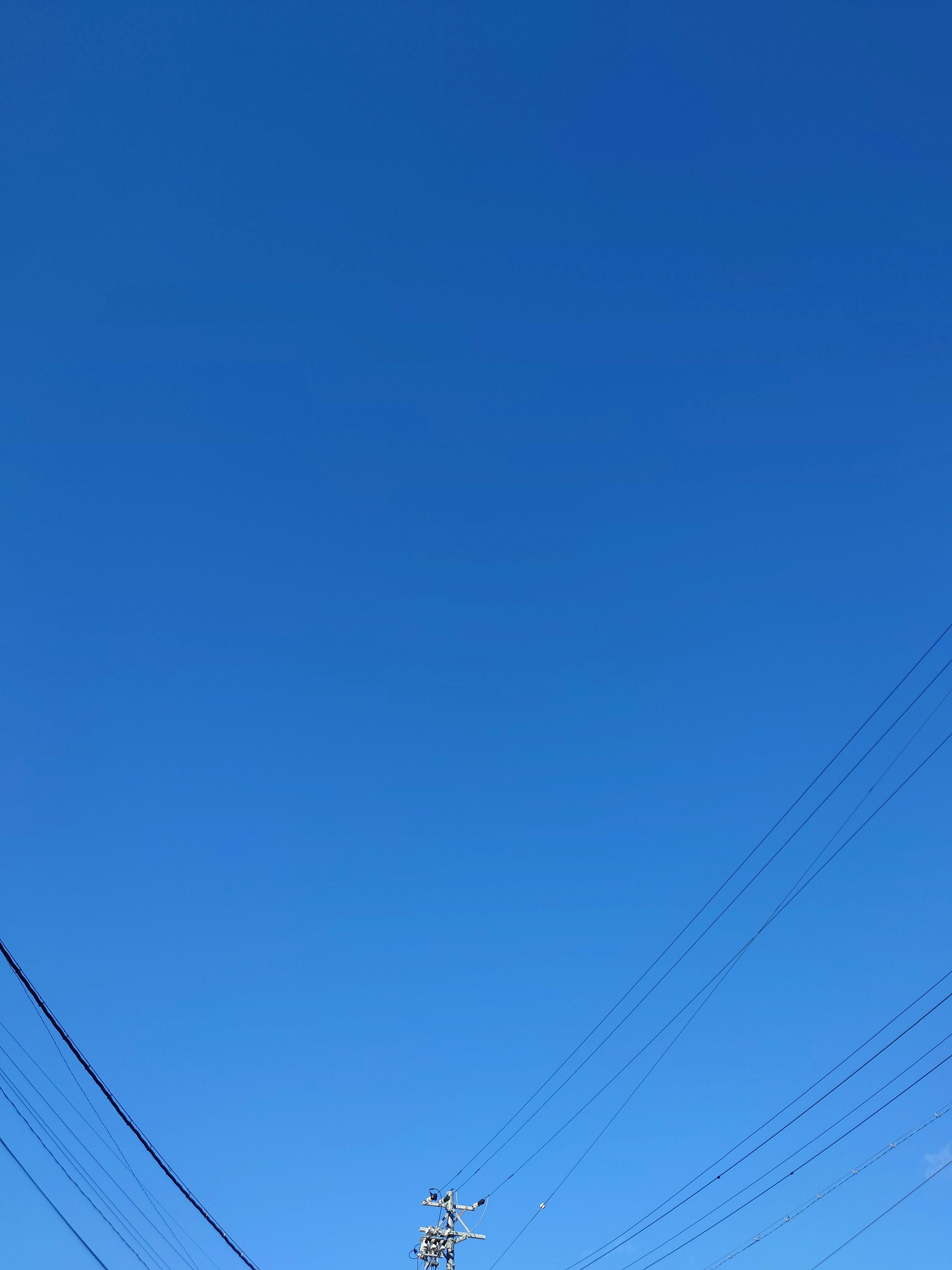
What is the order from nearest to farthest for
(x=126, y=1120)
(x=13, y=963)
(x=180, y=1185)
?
(x=13, y=963)
(x=126, y=1120)
(x=180, y=1185)

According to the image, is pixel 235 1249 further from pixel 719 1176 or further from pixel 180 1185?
pixel 719 1176

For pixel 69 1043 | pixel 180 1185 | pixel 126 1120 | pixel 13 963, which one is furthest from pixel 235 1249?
pixel 13 963

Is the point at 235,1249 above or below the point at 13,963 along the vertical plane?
below

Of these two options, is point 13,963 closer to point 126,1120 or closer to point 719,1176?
point 126,1120

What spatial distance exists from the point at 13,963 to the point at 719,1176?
20979 mm

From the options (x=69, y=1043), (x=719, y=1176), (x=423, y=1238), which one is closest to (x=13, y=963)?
(x=69, y=1043)

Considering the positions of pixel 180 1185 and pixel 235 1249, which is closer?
pixel 180 1185

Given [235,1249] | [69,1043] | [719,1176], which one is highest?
[69,1043]

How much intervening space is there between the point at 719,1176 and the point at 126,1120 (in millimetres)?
16581

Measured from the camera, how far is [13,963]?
15.6 metres

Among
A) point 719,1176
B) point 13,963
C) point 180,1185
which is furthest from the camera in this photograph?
point 719,1176

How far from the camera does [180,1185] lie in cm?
2386

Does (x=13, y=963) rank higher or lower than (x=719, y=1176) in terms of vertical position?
higher

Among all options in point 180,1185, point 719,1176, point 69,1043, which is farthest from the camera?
point 719,1176
